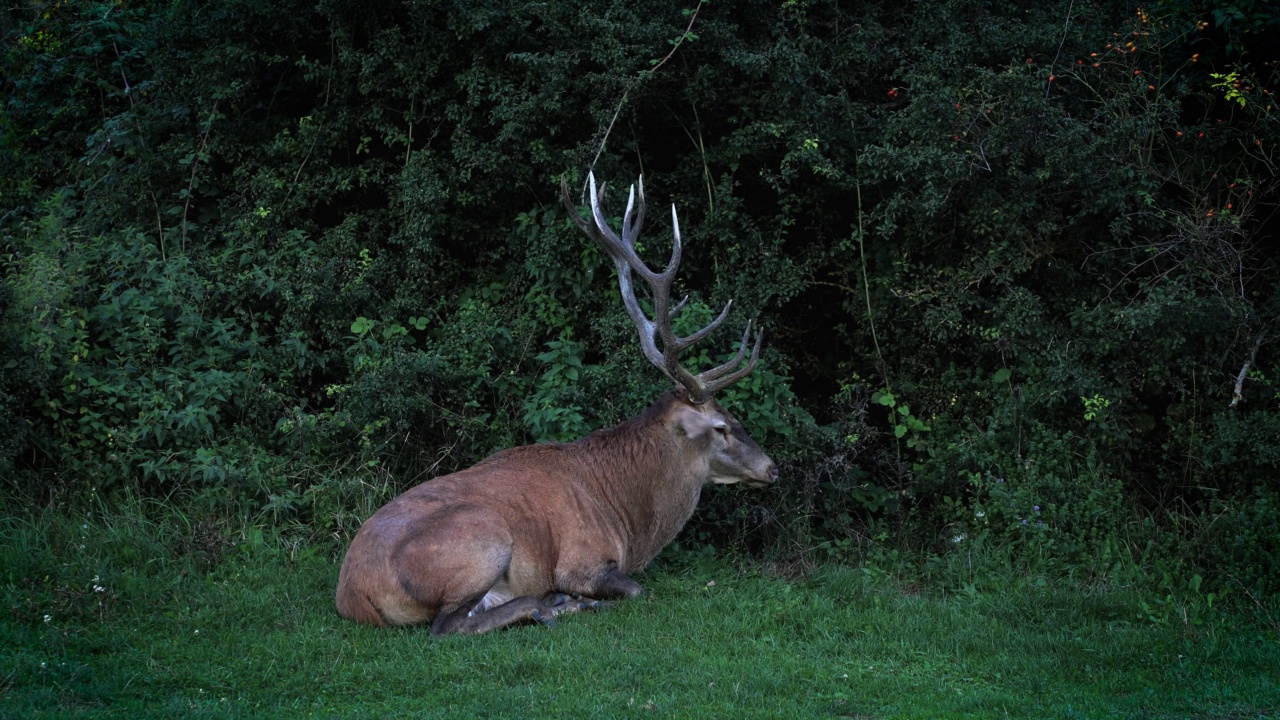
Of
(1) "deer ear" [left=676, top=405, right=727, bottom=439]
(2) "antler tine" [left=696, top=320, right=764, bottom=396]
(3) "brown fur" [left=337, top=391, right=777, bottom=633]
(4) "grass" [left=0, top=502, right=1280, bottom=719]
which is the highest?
(2) "antler tine" [left=696, top=320, right=764, bottom=396]

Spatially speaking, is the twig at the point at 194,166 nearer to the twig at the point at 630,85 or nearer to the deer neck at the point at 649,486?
the twig at the point at 630,85

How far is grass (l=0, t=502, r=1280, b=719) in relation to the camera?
558 centimetres

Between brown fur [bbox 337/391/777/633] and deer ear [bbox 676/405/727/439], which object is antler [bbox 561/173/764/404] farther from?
brown fur [bbox 337/391/777/633]

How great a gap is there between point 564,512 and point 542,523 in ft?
0.64

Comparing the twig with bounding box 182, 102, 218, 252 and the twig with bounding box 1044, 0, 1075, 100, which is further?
the twig with bounding box 182, 102, 218, 252

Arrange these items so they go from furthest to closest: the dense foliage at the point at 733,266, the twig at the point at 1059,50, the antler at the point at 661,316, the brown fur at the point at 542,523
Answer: the twig at the point at 1059,50
the dense foliage at the point at 733,266
the antler at the point at 661,316
the brown fur at the point at 542,523

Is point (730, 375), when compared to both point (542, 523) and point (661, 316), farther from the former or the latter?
point (542, 523)

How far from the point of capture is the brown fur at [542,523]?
22.1 ft

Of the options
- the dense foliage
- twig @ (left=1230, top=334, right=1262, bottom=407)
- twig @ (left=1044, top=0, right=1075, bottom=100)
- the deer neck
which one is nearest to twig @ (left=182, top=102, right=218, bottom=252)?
the dense foliage

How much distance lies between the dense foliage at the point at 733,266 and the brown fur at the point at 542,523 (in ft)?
2.03

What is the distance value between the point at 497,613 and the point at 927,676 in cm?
241

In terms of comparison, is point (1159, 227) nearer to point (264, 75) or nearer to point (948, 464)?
point (948, 464)

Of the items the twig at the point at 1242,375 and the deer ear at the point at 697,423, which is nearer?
the deer ear at the point at 697,423

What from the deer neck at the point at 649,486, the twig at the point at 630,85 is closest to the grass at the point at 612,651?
the deer neck at the point at 649,486
